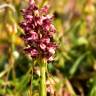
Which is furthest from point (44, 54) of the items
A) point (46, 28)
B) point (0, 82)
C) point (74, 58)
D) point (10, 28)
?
point (74, 58)

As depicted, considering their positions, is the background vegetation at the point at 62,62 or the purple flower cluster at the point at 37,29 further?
the background vegetation at the point at 62,62

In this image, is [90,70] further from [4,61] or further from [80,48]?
[4,61]

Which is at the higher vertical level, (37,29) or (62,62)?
(37,29)

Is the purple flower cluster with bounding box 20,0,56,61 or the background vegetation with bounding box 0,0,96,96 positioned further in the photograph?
the background vegetation with bounding box 0,0,96,96

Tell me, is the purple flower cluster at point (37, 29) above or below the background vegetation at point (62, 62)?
above

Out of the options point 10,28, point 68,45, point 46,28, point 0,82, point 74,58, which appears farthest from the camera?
point 68,45

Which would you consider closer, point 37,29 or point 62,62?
point 37,29

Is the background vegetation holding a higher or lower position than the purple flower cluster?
lower

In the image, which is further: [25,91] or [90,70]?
[90,70]
